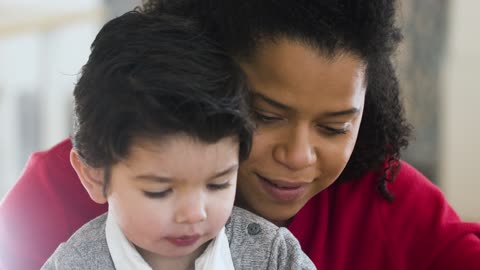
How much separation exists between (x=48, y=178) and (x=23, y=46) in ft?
5.58

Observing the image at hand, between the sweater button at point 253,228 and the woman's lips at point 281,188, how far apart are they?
0.33 feet

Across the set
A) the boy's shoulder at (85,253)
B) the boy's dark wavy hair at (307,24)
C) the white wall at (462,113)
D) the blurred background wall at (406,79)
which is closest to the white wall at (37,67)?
the blurred background wall at (406,79)

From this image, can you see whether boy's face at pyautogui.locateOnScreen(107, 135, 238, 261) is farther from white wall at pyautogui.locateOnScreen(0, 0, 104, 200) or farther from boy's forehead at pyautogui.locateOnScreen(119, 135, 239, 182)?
white wall at pyautogui.locateOnScreen(0, 0, 104, 200)

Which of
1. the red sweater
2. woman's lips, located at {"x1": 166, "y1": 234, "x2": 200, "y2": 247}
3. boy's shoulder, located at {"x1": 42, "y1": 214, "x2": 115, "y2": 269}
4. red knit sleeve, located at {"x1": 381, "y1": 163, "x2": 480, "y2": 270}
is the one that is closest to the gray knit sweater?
boy's shoulder, located at {"x1": 42, "y1": 214, "x2": 115, "y2": 269}

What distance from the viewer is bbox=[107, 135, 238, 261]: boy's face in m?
0.95

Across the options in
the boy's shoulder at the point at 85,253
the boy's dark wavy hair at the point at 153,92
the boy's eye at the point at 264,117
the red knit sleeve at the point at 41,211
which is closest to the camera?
the boy's dark wavy hair at the point at 153,92

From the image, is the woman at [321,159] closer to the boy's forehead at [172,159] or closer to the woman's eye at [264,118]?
the woman's eye at [264,118]

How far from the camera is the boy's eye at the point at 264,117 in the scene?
45.4 inches

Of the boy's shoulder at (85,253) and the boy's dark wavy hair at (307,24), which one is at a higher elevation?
the boy's dark wavy hair at (307,24)

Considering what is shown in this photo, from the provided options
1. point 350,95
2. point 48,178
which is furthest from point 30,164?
point 350,95

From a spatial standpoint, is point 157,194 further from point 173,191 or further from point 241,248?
point 241,248

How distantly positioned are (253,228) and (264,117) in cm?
17

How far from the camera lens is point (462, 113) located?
11.2 feet

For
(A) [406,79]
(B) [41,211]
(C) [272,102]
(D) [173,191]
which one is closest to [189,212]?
(D) [173,191]
